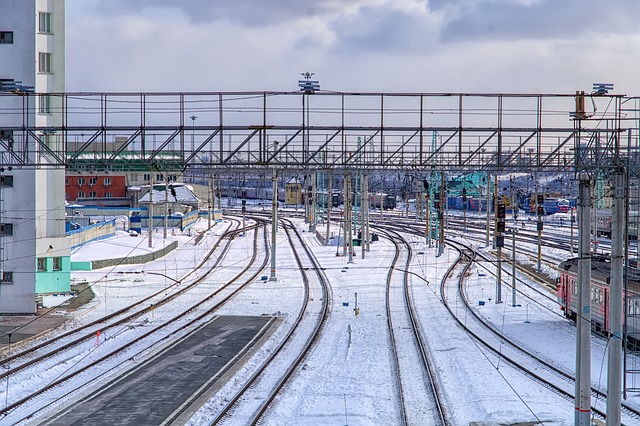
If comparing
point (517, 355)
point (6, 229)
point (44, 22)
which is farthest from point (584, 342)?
point (44, 22)

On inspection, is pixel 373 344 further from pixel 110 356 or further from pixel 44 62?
pixel 44 62

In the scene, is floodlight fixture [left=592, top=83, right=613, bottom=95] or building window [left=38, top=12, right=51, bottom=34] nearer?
floodlight fixture [left=592, top=83, right=613, bottom=95]

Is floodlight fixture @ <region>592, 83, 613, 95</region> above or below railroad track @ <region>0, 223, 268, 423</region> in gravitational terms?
above

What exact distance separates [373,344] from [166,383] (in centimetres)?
790

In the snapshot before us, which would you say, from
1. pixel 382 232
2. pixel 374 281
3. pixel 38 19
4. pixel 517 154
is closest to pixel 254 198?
pixel 382 232

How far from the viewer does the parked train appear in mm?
22516

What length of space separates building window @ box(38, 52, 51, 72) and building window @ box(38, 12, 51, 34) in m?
0.91

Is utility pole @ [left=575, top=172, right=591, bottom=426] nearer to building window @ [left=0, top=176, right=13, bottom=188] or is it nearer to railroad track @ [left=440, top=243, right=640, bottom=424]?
railroad track @ [left=440, top=243, right=640, bottom=424]

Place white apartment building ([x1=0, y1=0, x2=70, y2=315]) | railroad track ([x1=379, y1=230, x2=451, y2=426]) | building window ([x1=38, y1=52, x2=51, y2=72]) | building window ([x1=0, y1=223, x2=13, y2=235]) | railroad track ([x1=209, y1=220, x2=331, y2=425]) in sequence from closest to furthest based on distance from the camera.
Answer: railroad track ([x1=209, y1=220, x2=331, y2=425])
railroad track ([x1=379, y1=230, x2=451, y2=426])
white apartment building ([x1=0, y1=0, x2=70, y2=315])
building window ([x1=0, y1=223, x2=13, y2=235])
building window ([x1=38, y1=52, x2=51, y2=72])

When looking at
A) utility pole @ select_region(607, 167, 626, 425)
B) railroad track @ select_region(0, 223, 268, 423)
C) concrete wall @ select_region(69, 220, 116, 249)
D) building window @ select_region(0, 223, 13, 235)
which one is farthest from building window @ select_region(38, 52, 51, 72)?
utility pole @ select_region(607, 167, 626, 425)

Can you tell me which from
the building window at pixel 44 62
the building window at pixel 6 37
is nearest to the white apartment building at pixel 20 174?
the building window at pixel 6 37

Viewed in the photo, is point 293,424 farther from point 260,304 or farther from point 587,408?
point 260,304

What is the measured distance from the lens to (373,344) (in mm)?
24297

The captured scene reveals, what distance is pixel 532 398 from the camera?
700 inches
